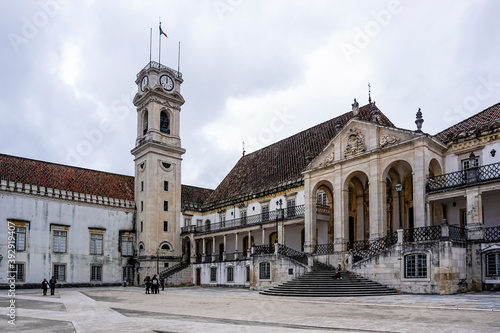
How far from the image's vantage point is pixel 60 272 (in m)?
37.1

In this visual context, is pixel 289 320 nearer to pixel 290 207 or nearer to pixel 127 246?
pixel 290 207

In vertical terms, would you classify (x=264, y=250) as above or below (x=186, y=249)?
above

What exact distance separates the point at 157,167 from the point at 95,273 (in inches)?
423

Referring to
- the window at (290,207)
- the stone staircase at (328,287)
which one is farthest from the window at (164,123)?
the stone staircase at (328,287)

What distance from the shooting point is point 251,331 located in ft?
31.8

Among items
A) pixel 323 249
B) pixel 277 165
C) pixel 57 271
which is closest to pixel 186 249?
pixel 57 271

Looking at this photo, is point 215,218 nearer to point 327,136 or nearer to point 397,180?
point 327,136

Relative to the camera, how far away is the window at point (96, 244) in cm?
3934

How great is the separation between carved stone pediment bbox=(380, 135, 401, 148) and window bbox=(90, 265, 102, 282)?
2674cm

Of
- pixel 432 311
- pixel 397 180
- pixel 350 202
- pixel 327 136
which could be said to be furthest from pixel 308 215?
pixel 432 311

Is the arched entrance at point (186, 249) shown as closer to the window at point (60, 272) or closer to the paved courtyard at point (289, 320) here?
the window at point (60, 272)

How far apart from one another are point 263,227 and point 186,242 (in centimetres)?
1227

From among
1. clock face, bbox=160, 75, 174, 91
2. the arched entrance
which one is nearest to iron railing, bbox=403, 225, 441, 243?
the arched entrance

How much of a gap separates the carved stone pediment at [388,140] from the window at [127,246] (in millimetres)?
25944
